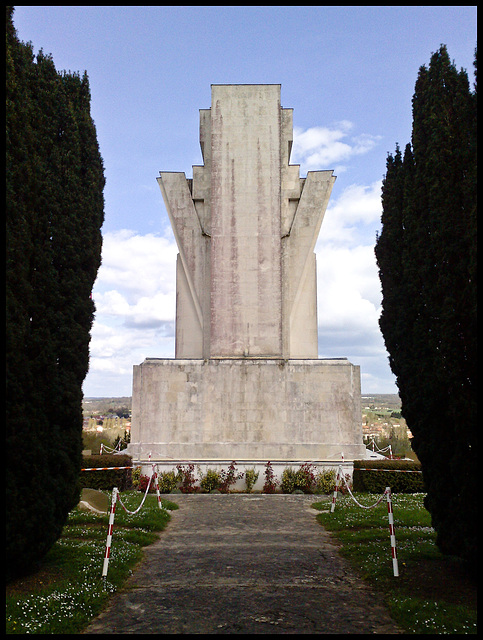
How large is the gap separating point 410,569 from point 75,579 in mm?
4781

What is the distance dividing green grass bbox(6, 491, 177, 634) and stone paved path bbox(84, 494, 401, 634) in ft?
0.72

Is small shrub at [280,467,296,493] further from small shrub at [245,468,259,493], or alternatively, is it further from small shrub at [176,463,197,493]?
small shrub at [176,463,197,493]

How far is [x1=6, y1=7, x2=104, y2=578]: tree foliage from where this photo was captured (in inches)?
256

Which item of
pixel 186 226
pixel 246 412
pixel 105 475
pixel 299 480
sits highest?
pixel 186 226

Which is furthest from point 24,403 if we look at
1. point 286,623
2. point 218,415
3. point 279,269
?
point 279,269

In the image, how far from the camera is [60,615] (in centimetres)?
564

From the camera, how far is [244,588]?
6719 mm

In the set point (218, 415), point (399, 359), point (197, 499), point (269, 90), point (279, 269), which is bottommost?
point (197, 499)

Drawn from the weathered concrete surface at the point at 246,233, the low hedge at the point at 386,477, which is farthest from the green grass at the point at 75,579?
the weathered concrete surface at the point at 246,233

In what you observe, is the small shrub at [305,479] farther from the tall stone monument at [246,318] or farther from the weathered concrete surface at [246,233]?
the weathered concrete surface at [246,233]

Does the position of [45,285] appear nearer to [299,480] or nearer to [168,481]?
[168,481]

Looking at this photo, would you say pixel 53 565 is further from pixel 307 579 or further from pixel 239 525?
pixel 239 525

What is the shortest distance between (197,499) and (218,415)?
3132 mm

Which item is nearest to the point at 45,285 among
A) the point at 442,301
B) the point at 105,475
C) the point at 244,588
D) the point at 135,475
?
the point at 244,588
